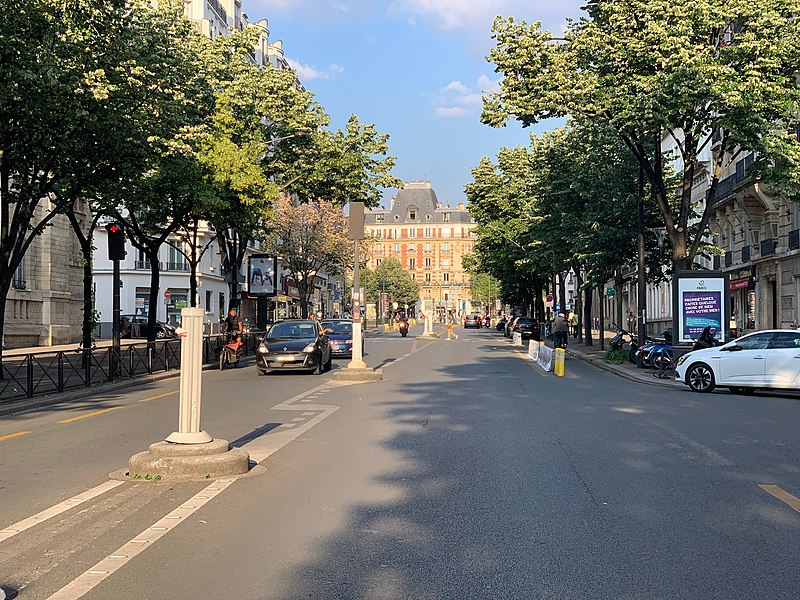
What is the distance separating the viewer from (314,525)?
682 centimetres

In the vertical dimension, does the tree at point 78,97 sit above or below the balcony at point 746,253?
above

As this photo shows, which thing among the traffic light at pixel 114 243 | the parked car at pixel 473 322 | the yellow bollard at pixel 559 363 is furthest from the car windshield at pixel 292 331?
the parked car at pixel 473 322

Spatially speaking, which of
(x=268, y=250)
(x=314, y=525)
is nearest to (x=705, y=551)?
(x=314, y=525)

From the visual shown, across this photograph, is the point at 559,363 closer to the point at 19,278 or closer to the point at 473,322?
the point at 19,278

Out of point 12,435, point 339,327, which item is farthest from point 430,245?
point 12,435

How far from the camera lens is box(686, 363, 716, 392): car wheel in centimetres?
2000

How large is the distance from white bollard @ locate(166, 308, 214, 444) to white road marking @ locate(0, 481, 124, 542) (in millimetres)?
895

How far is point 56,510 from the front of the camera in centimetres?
738

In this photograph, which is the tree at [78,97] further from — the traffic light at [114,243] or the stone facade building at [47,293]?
the stone facade building at [47,293]

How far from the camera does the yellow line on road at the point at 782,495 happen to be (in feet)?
25.3

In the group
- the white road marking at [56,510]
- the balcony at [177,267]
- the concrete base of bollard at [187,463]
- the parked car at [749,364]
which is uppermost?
the balcony at [177,267]

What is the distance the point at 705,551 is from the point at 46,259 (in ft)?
137

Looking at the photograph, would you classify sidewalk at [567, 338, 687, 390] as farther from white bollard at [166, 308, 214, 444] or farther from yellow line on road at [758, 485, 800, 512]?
white bollard at [166, 308, 214, 444]

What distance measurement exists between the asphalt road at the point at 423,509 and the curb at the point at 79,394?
1890 millimetres
